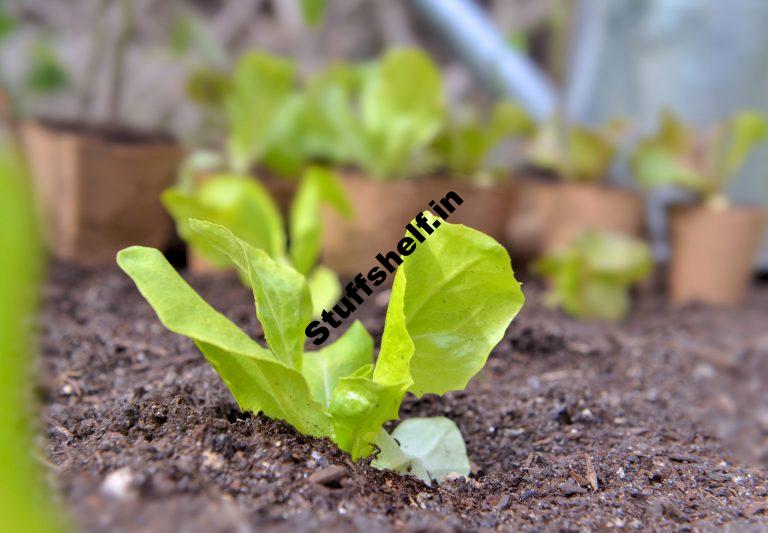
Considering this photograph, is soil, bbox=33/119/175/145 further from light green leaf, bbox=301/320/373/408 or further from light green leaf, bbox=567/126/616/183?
light green leaf, bbox=301/320/373/408

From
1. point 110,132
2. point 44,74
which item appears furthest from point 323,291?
point 44,74

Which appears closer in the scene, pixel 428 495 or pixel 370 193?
pixel 428 495

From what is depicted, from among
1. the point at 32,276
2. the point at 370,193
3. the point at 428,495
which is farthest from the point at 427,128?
the point at 32,276

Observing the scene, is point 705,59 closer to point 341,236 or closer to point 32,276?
point 341,236

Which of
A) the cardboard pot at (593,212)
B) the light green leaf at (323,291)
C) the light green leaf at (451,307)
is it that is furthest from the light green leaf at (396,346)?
the cardboard pot at (593,212)

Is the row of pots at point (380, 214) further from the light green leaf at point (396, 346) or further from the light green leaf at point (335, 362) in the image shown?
the light green leaf at point (396, 346)

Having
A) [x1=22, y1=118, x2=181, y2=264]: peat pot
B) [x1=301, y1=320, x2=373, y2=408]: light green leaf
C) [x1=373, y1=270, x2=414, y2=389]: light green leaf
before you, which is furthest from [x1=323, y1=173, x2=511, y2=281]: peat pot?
[x1=373, y1=270, x2=414, y2=389]: light green leaf
